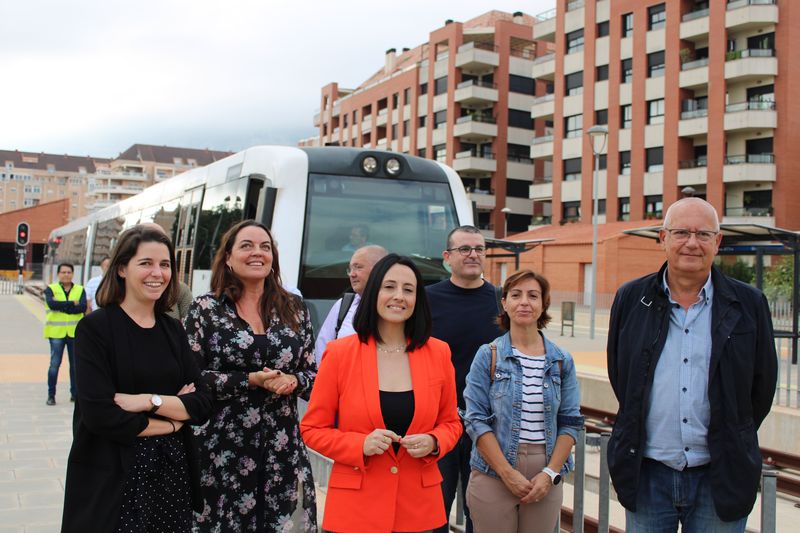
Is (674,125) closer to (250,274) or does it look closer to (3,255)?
(250,274)

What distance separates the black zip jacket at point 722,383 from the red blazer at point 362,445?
2.54 ft

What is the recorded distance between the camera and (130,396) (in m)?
3.25

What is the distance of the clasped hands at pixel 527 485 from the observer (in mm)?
3783

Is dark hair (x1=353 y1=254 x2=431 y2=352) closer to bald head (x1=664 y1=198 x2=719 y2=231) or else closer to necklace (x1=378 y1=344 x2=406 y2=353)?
necklace (x1=378 y1=344 x2=406 y2=353)

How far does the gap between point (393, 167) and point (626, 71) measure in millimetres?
42840

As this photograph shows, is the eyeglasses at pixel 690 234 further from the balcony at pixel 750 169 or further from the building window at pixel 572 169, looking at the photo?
the building window at pixel 572 169

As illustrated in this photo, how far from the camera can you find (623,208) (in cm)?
4866

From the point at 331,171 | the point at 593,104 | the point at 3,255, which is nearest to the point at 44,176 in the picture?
the point at 3,255

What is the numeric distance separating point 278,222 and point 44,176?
550ft

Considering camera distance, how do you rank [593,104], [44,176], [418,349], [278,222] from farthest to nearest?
[44,176], [593,104], [278,222], [418,349]

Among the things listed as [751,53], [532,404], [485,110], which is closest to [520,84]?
[485,110]

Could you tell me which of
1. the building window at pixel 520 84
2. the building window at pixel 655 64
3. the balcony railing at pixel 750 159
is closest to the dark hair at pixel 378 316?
the balcony railing at pixel 750 159

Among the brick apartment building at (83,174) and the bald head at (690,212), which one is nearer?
the bald head at (690,212)

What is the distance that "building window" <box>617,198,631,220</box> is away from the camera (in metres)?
48.4
